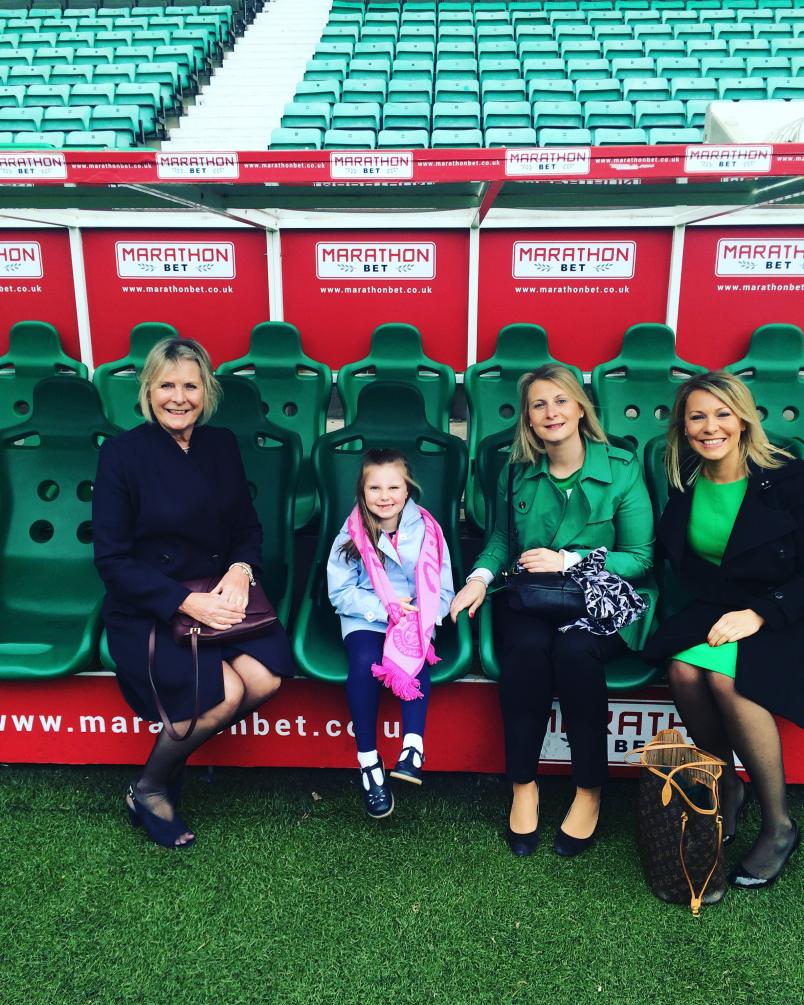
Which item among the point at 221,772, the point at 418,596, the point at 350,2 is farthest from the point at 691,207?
the point at 350,2

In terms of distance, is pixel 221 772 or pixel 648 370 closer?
pixel 221 772

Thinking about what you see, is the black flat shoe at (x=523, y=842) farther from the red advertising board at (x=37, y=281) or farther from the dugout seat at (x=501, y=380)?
the red advertising board at (x=37, y=281)

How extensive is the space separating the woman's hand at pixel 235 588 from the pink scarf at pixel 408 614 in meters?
0.37

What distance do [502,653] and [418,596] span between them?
31 centimetres

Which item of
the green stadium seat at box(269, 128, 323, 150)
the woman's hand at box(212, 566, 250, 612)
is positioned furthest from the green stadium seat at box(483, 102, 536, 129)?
the woman's hand at box(212, 566, 250, 612)

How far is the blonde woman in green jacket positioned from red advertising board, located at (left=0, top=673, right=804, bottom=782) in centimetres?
23

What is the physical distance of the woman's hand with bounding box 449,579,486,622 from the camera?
2.38 meters

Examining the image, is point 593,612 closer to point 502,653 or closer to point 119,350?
point 502,653

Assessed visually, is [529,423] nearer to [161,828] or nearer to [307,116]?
[161,828]

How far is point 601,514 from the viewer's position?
8.07 ft

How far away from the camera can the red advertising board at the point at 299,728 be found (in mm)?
2518

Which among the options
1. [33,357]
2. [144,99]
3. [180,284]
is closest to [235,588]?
[33,357]

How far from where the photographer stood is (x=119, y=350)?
5.25 metres

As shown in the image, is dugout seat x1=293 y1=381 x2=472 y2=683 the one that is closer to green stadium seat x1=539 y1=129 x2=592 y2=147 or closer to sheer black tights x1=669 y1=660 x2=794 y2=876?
sheer black tights x1=669 y1=660 x2=794 y2=876
